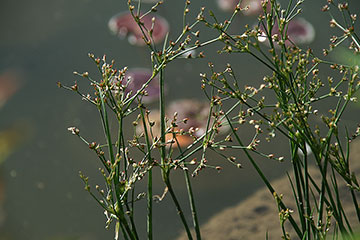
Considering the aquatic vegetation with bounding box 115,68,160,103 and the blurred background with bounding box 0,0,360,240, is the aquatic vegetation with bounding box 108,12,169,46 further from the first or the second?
the aquatic vegetation with bounding box 115,68,160,103

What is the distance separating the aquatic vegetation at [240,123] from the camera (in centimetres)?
96

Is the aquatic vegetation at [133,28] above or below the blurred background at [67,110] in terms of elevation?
above

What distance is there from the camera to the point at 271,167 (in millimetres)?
2084

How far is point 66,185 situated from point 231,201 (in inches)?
26.2

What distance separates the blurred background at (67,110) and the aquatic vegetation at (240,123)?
61mm

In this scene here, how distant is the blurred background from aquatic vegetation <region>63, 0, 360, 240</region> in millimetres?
61

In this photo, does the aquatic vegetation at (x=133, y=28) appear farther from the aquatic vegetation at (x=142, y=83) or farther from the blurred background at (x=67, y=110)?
the aquatic vegetation at (x=142, y=83)

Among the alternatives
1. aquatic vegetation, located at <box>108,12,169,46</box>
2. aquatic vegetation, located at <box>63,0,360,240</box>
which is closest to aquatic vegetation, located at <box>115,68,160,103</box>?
aquatic vegetation, located at <box>63,0,360,240</box>

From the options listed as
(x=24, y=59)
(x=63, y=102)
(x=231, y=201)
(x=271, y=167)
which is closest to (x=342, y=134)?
(x=271, y=167)

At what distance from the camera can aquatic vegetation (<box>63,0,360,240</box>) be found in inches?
37.6

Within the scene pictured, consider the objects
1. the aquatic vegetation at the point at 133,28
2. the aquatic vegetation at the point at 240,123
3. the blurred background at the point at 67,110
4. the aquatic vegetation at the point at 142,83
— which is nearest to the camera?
the aquatic vegetation at the point at 240,123

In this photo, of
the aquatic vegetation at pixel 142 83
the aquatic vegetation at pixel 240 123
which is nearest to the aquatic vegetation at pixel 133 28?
the aquatic vegetation at pixel 240 123

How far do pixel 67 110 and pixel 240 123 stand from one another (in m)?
1.58

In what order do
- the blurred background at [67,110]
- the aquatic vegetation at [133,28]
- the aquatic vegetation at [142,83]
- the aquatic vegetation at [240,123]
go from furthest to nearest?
1. the aquatic vegetation at [133,28]
2. the aquatic vegetation at [142,83]
3. the blurred background at [67,110]
4. the aquatic vegetation at [240,123]
